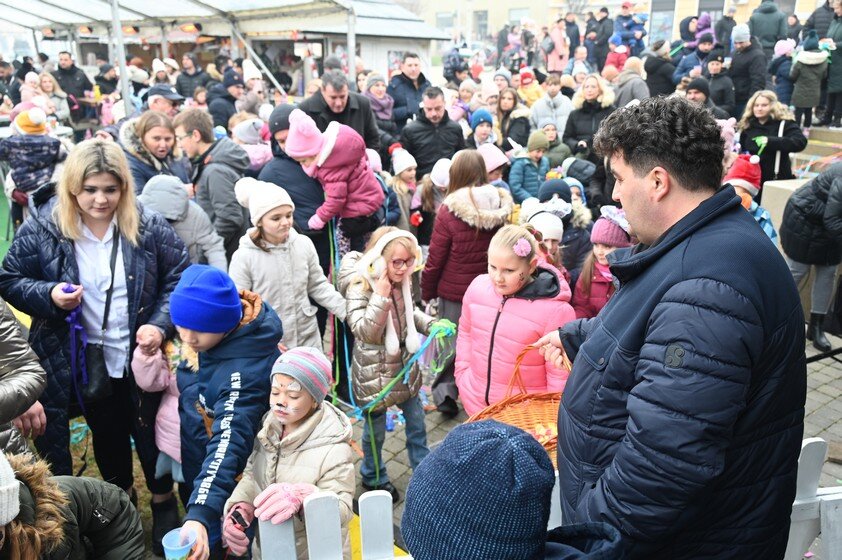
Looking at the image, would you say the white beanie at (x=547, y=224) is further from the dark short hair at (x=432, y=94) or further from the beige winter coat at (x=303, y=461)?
the dark short hair at (x=432, y=94)

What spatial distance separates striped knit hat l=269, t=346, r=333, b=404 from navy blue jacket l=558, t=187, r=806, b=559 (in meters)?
1.20

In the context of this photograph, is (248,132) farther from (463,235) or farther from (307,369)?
(307,369)

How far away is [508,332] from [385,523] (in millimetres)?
1686

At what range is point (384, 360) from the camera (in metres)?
3.93

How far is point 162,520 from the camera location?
3.58 metres

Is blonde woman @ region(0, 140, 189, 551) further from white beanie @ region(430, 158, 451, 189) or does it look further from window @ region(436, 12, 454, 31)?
window @ region(436, 12, 454, 31)

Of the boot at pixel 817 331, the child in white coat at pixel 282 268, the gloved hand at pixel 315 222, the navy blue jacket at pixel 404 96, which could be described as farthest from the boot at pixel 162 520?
the navy blue jacket at pixel 404 96

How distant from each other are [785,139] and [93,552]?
8418mm

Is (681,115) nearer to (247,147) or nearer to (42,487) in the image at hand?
(42,487)

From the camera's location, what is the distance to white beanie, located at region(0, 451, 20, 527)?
1.70 metres

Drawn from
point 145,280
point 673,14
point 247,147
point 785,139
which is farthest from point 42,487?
point 673,14

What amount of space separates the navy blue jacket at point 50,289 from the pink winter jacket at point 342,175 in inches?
65.6

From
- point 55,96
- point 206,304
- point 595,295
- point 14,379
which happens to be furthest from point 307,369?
point 55,96

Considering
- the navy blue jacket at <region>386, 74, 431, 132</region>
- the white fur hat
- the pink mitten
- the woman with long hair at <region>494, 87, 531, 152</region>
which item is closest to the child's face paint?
the pink mitten
